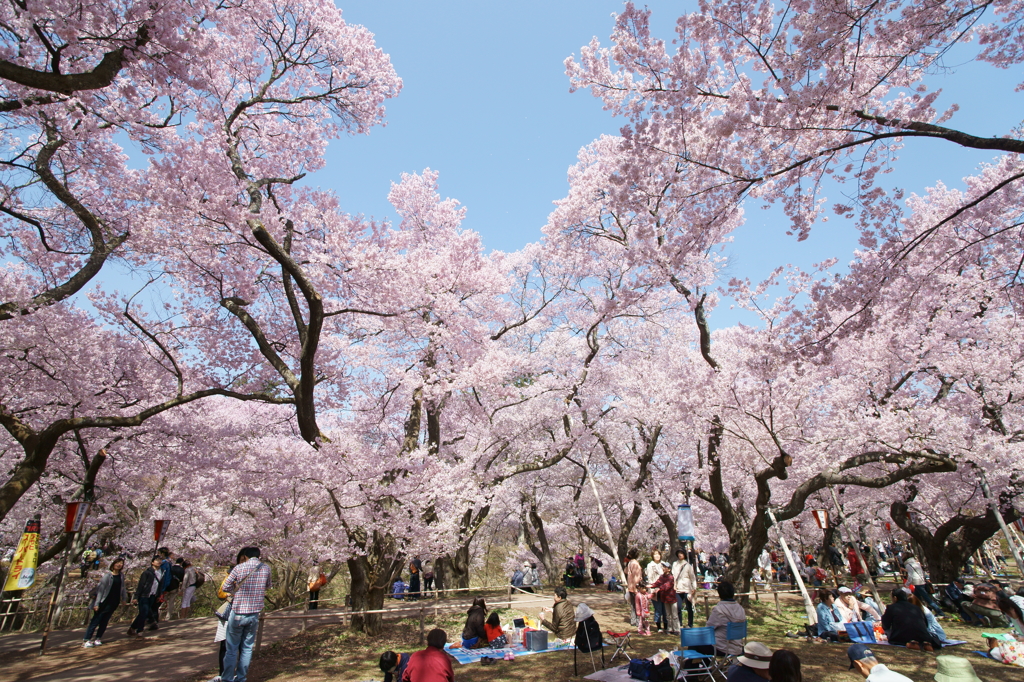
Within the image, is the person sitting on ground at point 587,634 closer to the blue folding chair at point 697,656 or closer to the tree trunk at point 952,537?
the blue folding chair at point 697,656

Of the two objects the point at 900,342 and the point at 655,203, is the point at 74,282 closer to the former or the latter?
the point at 655,203

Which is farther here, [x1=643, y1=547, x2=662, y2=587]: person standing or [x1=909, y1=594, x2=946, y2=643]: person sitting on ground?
[x1=643, y1=547, x2=662, y2=587]: person standing

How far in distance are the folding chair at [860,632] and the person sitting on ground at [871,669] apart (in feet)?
12.6

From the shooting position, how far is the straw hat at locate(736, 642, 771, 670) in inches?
180

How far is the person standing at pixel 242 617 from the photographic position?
19.8ft

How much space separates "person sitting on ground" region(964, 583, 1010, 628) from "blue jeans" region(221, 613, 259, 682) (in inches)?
522

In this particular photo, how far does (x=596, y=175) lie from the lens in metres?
14.9

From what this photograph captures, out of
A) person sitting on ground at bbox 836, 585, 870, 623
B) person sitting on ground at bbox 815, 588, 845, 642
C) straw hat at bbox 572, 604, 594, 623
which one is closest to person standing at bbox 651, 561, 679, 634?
person sitting on ground at bbox 815, 588, 845, 642

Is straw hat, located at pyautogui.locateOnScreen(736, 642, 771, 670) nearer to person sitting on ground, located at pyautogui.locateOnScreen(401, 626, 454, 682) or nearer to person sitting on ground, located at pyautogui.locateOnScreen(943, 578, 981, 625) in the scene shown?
person sitting on ground, located at pyautogui.locateOnScreen(401, 626, 454, 682)

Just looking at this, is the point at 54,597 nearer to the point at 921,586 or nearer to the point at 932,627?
the point at 932,627

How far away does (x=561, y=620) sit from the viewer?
30.4 feet

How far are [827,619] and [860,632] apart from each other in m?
0.50

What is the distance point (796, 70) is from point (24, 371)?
1405 centimetres

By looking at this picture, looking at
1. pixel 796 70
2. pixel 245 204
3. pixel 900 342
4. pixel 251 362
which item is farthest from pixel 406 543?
pixel 900 342
